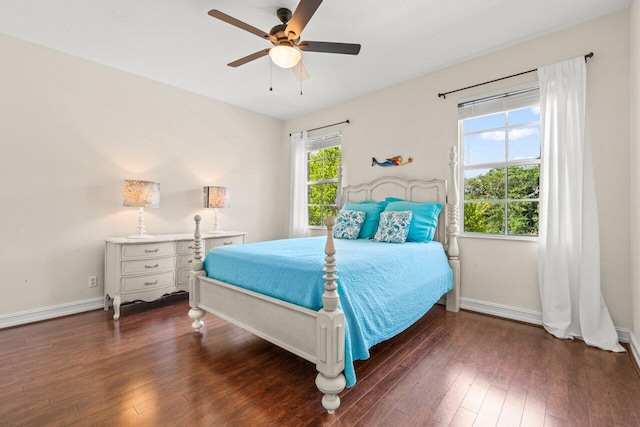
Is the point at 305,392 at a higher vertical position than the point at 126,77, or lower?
lower

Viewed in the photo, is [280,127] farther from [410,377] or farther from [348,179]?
[410,377]

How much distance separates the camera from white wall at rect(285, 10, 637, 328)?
2.35 meters

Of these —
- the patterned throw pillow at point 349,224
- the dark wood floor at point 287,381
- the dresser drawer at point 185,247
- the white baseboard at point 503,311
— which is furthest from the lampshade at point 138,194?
the white baseboard at point 503,311

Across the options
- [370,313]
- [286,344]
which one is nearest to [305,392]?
[286,344]

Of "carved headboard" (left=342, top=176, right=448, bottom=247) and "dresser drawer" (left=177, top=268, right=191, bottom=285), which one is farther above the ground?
"carved headboard" (left=342, top=176, right=448, bottom=247)

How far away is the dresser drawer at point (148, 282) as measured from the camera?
2922 millimetres

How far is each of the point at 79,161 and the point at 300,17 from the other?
2790mm

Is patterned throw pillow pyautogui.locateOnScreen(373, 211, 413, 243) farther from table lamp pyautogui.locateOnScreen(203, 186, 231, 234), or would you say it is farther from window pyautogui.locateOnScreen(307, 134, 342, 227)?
table lamp pyautogui.locateOnScreen(203, 186, 231, 234)

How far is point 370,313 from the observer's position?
1.83 meters

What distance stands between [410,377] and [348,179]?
2.83 metres

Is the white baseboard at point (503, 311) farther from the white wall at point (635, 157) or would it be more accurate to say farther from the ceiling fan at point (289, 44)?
the ceiling fan at point (289, 44)

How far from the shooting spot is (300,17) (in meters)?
1.92

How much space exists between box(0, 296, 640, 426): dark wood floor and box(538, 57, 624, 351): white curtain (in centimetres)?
26

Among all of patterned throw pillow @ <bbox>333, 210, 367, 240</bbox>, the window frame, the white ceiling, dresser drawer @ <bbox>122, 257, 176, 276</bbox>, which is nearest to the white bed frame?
patterned throw pillow @ <bbox>333, 210, 367, 240</bbox>
